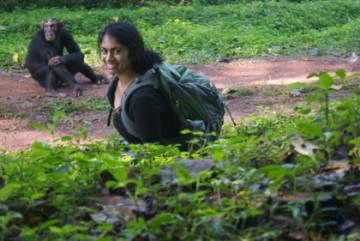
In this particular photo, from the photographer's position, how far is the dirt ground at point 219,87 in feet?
25.9

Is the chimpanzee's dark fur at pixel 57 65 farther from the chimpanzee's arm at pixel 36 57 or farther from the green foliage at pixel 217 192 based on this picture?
the green foliage at pixel 217 192

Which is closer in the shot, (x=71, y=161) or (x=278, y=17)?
(x=71, y=161)

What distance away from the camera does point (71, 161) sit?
3.14 meters

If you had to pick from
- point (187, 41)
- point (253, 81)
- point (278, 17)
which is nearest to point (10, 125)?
point (253, 81)

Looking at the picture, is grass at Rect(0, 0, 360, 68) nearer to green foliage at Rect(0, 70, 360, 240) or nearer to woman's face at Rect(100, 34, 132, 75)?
woman's face at Rect(100, 34, 132, 75)

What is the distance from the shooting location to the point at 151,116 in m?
4.59

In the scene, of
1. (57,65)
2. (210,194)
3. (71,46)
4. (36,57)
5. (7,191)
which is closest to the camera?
(7,191)

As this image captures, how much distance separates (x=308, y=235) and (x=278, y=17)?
13381mm

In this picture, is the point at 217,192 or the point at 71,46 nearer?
Answer: the point at 217,192

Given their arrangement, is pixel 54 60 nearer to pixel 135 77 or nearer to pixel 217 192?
pixel 135 77

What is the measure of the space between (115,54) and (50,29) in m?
5.55

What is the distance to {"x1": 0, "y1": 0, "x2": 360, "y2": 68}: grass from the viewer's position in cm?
1207

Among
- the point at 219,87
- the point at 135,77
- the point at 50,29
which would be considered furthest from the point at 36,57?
the point at 135,77

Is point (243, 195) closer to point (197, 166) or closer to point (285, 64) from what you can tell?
point (197, 166)
